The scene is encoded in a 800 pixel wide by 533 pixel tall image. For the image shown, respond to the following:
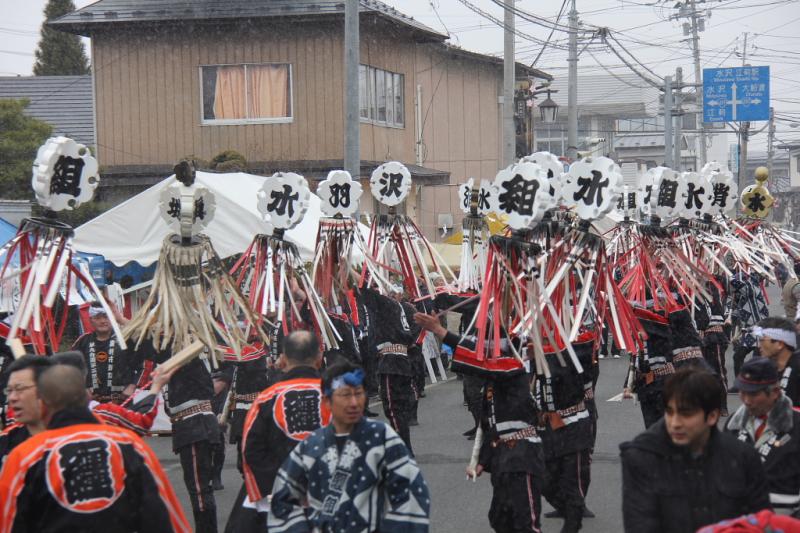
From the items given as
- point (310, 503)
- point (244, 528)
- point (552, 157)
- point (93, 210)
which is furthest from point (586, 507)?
point (93, 210)

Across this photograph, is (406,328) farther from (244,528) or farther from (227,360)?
(244,528)

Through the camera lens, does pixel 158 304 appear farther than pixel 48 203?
Yes

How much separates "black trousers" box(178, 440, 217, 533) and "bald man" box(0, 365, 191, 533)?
113 inches

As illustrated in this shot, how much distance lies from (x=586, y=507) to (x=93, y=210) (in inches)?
527

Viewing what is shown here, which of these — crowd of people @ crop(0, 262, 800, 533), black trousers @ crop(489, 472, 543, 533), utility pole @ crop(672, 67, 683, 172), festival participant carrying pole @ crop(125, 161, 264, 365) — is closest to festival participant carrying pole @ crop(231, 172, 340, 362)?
festival participant carrying pole @ crop(125, 161, 264, 365)

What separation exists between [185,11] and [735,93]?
17.4m

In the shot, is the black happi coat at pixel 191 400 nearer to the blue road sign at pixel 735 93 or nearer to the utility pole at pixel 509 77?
the utility pole at pixel 509 77

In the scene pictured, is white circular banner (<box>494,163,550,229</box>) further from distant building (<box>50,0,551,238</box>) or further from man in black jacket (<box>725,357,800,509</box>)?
distant building (<box>50,0,551,238</box>)

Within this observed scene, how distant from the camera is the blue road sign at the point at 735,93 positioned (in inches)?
1243

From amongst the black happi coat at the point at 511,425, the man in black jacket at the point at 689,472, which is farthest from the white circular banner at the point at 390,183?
the man in black jacket at the point at 689,472

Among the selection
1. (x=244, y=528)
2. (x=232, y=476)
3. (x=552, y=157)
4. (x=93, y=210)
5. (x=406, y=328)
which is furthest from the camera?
(x=93, y=210)

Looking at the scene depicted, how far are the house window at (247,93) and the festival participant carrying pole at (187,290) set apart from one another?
48.1ft

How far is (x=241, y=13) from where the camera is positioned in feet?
70.3

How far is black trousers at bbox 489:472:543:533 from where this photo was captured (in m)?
6.50
